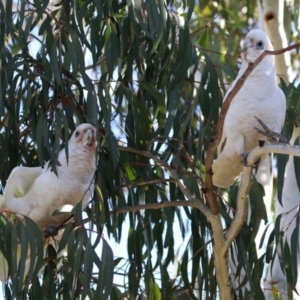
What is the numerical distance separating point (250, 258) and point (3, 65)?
1.04 meters

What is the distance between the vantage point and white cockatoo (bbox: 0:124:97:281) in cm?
245

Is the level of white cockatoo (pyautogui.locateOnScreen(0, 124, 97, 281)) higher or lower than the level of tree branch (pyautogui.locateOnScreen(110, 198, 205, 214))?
higher

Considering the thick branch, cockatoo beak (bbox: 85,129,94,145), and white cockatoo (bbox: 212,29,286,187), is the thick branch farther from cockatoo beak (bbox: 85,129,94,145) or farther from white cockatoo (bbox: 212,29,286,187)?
cockatoo beak (bbox: 85,129,94,145)

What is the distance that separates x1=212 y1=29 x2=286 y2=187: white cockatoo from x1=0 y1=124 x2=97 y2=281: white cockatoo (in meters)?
0.45

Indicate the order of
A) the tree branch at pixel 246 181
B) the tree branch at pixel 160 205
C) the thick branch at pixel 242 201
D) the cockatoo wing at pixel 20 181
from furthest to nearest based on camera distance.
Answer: the cockatoo wing at pixel 20 181, the tree branch at pixel 160 205, the thick branch at pixel 242 201, the tree branch at pixel 246 181

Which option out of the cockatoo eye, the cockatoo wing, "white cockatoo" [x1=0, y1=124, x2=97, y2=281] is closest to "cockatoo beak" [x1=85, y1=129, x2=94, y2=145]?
"white cockatoo" [x1=0, y1=124, x2=97, y2=281]

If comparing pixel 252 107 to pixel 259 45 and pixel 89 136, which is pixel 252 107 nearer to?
pixel 259 45

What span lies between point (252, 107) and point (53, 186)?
26.4 inches

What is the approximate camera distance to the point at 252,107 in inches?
98.8

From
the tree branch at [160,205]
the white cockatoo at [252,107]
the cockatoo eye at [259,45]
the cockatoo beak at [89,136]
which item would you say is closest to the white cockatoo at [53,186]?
the cockatoo beak at [89,136]

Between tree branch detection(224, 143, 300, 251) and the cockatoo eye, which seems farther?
the cockatoo eye

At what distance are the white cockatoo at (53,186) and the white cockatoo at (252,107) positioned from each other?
448 mm

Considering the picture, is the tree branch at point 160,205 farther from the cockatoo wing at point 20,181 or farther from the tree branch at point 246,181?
the cockatoo wing at point 20,181

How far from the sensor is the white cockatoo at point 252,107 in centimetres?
251
